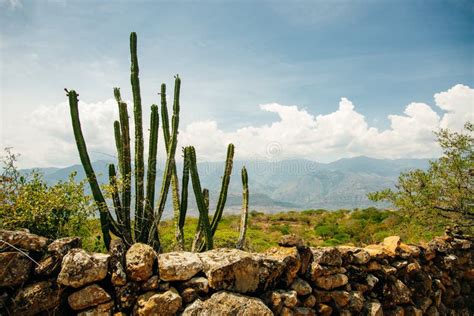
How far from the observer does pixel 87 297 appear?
4320 millimetres

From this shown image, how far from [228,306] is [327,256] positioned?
2.54 metres

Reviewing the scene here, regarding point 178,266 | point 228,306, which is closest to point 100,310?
point 178,266

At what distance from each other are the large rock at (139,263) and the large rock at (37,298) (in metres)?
0.92

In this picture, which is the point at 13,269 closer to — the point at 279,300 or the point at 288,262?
the point at 279,300

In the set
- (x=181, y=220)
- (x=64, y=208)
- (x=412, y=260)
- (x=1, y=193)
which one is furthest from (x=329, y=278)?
(x=1, y=193)

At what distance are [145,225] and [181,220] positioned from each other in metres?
1.10

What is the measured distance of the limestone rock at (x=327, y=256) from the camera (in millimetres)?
6352

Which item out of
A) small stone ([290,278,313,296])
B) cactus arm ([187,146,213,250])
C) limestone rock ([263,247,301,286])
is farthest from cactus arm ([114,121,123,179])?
small stone ([290,278,313,296])

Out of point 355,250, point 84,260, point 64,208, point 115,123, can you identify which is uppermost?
point 115,123

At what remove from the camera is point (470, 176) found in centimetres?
1020

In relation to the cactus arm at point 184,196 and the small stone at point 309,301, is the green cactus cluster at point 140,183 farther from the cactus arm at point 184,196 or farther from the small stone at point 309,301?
the small stone at point 309,301

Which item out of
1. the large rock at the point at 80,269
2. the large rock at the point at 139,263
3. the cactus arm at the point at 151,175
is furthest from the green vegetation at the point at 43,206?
the large rock at the point at 139,263

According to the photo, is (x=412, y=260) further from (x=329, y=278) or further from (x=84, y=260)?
(x=84, y=260)

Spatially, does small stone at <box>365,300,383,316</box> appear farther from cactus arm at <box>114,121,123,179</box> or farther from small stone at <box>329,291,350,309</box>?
cactus arm at <box>114,121,123,179</box>
